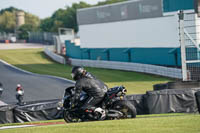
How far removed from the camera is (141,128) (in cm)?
972

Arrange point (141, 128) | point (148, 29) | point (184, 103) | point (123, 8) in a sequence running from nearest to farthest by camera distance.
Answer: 1. point (141, 128)
2. point (184, 103)
3. point (148, 29)
4. point (123, 8)

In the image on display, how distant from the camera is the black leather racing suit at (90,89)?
12945 millimetres

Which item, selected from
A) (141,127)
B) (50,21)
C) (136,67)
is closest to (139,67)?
(136,67)

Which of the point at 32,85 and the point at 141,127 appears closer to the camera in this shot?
the point at 141,127

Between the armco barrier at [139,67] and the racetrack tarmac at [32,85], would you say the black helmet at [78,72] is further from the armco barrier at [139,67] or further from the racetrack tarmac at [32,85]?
the armco barrier at [139,67]

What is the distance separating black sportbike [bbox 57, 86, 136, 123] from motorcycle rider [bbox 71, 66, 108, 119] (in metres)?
0.12

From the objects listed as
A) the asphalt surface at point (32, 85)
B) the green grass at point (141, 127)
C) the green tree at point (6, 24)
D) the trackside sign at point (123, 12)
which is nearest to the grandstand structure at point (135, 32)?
the trackside sign at point (123, 12)

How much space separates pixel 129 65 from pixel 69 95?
28.2 m

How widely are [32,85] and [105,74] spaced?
25.2ft

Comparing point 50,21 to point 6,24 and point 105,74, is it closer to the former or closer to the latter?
point 6,24

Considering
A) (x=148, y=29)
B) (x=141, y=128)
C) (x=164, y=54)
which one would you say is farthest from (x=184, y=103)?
(x=148, y=29)

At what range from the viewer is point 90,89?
1301cm

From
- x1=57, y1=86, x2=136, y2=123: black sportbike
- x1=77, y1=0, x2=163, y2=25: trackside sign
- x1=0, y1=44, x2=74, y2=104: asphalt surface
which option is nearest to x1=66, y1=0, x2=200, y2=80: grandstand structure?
x1=77, y1=0, x2=163, y2=25: trackside sign

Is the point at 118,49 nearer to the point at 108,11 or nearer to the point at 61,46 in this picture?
the point at 108,11
